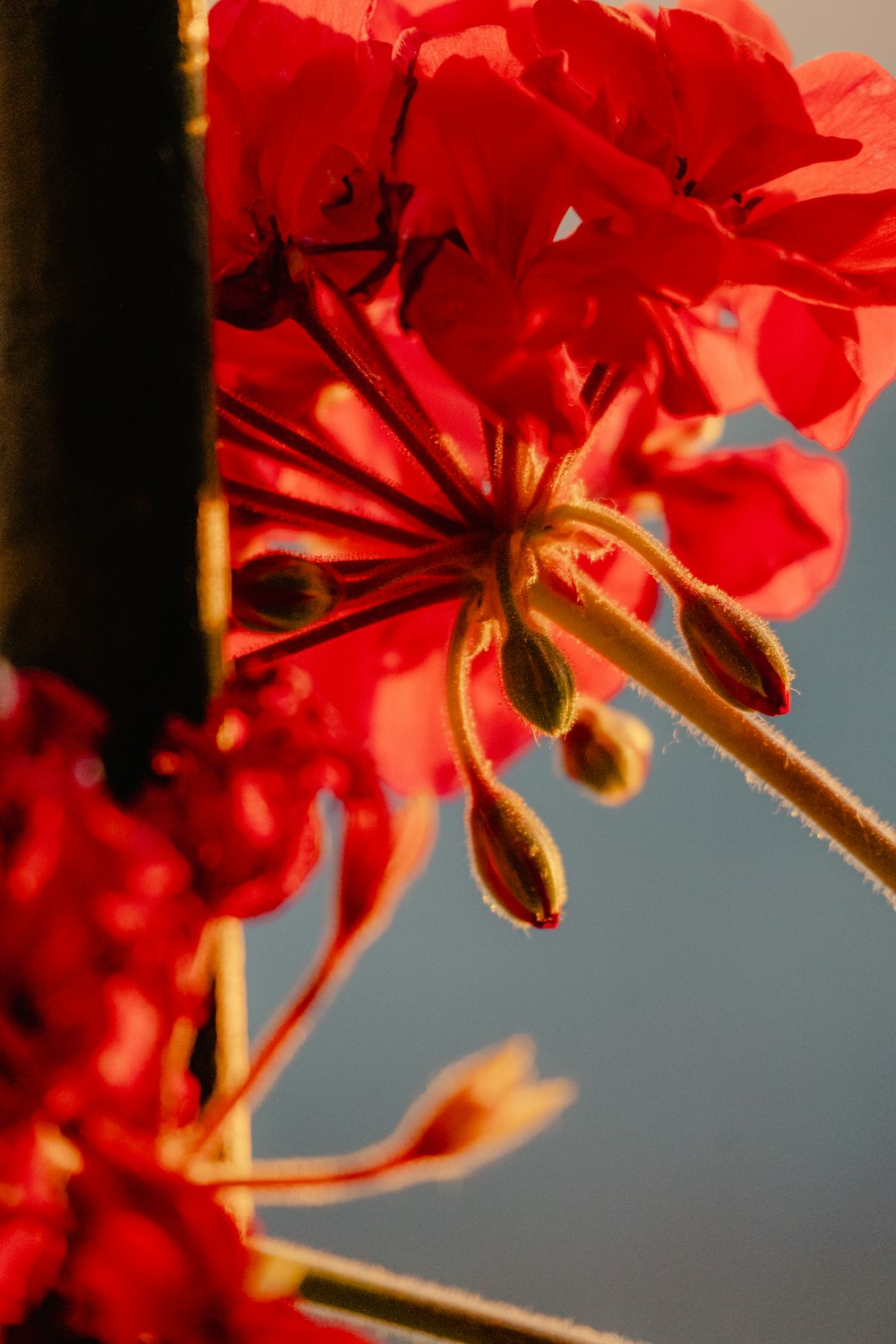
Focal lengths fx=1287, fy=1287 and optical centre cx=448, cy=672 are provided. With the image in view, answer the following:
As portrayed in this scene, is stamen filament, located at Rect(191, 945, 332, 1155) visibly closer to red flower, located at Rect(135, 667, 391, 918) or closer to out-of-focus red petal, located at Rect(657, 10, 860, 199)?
red flower, located at Rect(135, 667, 391, 918)

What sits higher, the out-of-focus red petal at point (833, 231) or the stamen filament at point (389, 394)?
the out-of-focus red petal at point (833, 231)

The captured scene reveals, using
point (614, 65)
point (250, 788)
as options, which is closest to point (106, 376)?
point (250, 788)

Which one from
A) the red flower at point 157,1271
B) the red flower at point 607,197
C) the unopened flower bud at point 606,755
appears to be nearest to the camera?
the red flower at point 157,1271

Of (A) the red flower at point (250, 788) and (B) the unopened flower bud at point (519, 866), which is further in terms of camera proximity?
(B) the unopened flower bud at point (519, 866)

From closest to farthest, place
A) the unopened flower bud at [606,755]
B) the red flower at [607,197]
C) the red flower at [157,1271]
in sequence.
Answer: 1. the red flower at [157,1271]
2. the red flower at [607,197]
3. the unopened flower bud at [606,755]

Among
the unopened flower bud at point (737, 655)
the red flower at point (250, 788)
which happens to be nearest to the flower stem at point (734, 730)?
the unopened flower bud at point (737, 655)

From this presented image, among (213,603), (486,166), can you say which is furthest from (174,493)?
(486,166)

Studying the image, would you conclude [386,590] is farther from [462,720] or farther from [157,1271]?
[157,1271]

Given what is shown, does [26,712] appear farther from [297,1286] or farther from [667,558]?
[667,558]

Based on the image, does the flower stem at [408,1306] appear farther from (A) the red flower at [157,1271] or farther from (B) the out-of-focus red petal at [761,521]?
(B) the out-of-focus red petal at [761,521]
